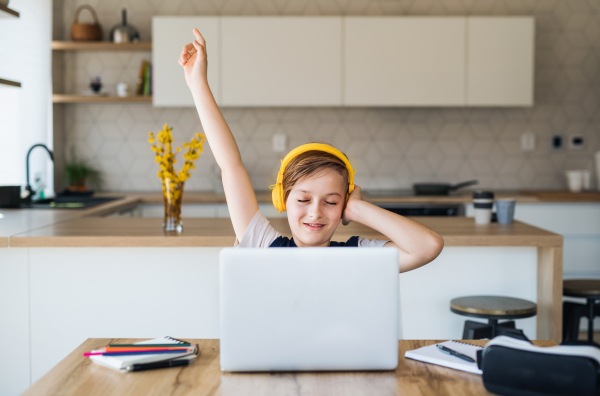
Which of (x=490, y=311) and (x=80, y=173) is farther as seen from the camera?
(x=80, y=173)

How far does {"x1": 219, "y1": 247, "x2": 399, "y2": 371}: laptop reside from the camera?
2.75 ft

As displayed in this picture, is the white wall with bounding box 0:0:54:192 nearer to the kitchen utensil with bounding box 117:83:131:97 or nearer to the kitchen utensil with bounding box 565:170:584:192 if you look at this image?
the kitchen utensil with bounding box 117:83:131:97

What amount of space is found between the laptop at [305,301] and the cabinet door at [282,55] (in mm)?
3109

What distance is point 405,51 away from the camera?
3820mm

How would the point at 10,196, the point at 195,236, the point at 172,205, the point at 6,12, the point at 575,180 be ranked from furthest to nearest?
the point at 575,180
the point at 10,196
the point at 6,12
the point at 172,205
the point at 195,236

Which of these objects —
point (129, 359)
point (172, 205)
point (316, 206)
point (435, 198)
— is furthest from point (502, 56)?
point (129, 359)

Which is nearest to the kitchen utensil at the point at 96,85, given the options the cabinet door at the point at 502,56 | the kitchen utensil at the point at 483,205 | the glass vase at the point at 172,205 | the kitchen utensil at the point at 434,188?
the glass vase at the point at 172,205

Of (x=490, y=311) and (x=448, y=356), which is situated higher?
(x=448, y=356)

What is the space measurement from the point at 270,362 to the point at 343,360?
0.12m

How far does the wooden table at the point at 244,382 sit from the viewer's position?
817mm

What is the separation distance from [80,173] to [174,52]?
3.92ft

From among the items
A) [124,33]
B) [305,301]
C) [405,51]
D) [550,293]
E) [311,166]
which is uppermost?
[124,33]

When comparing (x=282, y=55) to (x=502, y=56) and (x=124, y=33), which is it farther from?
(x=502, y=56)

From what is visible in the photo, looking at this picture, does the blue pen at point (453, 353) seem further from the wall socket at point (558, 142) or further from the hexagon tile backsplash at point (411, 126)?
the wall socket at point (558, 142)
